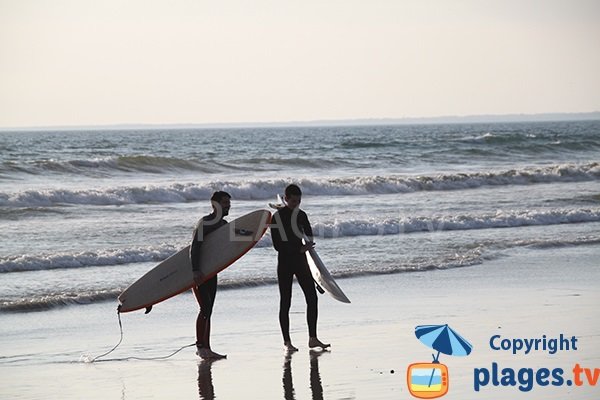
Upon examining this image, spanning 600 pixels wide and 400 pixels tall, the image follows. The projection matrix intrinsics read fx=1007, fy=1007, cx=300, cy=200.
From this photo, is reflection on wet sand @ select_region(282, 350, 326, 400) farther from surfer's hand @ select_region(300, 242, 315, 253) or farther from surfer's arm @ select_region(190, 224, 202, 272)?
surfer's arm @ select_region(190, 224, 202, 272)

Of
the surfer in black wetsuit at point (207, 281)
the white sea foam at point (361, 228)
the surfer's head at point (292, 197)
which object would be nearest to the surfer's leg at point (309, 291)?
the surfer's head at point (292, 197)

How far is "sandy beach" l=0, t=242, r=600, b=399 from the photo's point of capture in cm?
739

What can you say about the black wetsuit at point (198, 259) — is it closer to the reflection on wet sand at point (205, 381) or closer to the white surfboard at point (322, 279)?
the reflection on wet sand at point (205, 381)

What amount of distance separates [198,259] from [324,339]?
1.39 m

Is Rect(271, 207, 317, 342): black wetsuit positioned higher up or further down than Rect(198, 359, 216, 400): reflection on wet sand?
higher up

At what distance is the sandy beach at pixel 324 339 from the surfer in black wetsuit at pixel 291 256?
0.22m

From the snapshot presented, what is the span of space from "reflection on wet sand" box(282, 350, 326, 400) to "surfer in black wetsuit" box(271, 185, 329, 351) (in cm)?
29

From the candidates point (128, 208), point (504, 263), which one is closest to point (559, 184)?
point (128, 208)

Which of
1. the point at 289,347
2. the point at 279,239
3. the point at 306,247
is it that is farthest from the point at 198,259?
the point at 289,347

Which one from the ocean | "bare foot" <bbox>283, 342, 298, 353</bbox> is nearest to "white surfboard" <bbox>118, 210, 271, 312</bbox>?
"bare foot" <bbox>283, 342, 298, 353</bbox>

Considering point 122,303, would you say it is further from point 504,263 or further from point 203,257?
point 504,263

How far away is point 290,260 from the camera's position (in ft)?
28.8

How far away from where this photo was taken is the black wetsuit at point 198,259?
8641mm

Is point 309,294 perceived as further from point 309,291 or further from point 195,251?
point 195,251
